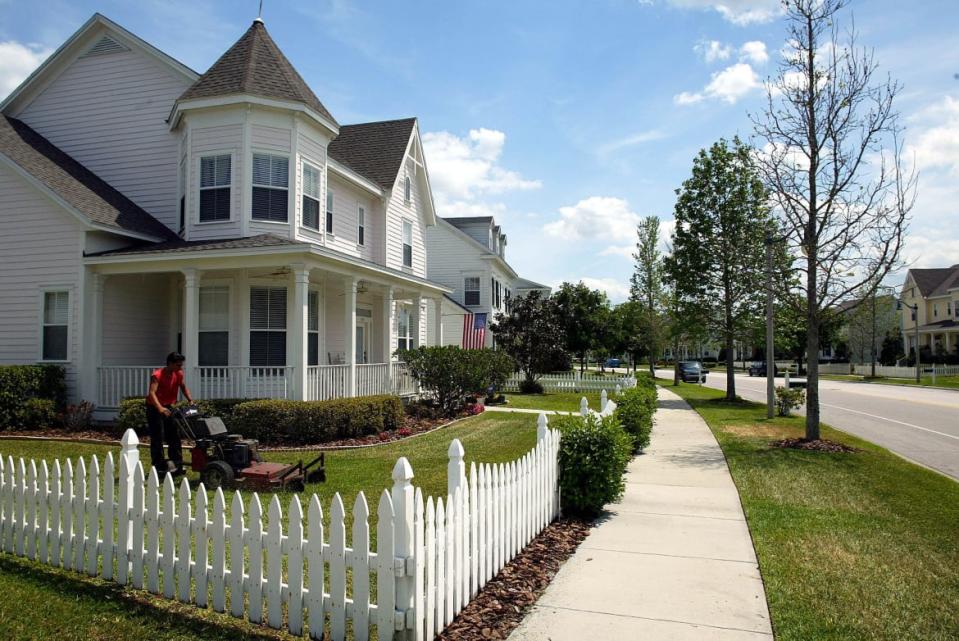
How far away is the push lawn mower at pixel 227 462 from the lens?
802 cm

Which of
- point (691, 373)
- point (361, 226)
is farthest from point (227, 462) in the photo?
point (691, 373)

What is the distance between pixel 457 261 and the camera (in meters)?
37.3

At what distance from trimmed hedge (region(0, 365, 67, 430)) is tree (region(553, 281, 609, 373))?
2448 centimetres

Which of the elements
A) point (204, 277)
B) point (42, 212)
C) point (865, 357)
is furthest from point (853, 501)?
point (865, 357)

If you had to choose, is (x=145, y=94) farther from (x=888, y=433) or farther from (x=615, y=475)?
(x=888, y=433)

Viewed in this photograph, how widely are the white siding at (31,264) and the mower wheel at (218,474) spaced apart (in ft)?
29.2

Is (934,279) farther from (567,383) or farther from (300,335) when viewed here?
(300,335)

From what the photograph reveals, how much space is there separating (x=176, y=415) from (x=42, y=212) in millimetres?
9935

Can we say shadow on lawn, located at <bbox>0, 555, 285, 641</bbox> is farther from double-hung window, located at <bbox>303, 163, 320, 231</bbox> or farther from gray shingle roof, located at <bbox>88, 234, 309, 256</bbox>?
double-hung window, located at <bbox>303, 163, 320, 231</bbox>

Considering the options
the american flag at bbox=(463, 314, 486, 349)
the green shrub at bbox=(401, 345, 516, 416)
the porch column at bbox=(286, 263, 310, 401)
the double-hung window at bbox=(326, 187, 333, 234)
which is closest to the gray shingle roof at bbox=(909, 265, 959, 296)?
the american flag at bbox=(463, 314, 486, 349)

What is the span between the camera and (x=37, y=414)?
1361 cm

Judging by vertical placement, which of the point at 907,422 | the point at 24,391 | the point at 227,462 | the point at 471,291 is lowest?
the point at 907,422

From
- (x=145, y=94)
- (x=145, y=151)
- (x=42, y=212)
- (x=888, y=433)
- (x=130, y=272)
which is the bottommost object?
(x=888, y=433)

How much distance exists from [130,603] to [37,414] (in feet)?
37.1
